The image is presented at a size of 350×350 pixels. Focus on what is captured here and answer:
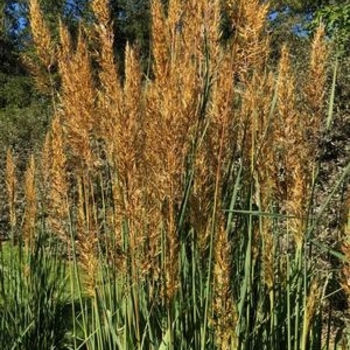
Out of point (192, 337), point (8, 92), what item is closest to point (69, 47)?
point (192, 337)

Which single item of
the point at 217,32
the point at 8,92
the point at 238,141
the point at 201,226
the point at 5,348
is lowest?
the point at 5,348

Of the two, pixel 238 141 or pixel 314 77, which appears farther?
pixel 238 141

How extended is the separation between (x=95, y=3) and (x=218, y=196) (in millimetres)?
568

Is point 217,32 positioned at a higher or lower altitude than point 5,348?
higher

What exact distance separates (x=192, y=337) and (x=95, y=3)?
880 mm

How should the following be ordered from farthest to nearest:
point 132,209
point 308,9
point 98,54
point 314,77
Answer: point 308,9, point 98,54, point 314,77, point 132,209

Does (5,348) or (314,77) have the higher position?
(314,77)

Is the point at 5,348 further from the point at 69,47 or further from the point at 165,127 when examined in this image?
the point at 165,127

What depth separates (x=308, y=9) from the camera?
19172mm

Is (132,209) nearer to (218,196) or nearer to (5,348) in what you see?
(218,196)

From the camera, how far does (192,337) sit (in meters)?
1.67

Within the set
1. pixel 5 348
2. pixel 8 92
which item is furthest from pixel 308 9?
pixel 5 348

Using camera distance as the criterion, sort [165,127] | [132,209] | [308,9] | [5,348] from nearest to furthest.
→ 1. [165,127]
2. [132,209]
3. [5,348]
4. [308,9]

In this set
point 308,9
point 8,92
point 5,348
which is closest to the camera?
point 5,348
